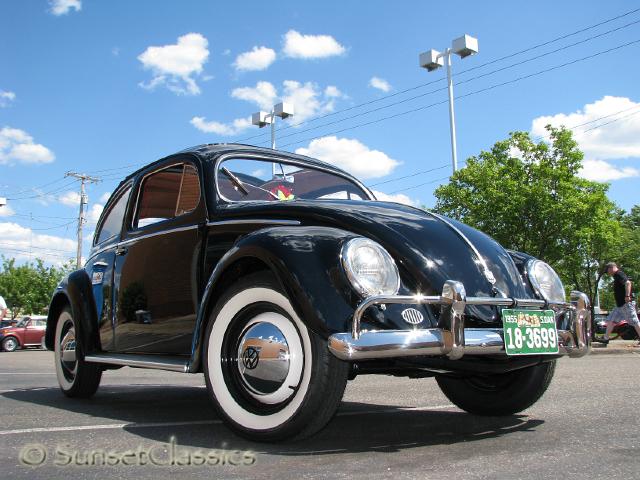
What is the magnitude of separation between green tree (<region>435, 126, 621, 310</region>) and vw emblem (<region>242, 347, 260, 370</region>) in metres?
24.4

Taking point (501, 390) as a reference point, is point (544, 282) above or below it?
above

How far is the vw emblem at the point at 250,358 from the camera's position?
2.95 metres

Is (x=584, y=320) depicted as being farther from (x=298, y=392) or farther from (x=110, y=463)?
(x=110, y=463)

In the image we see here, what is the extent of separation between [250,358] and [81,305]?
7.90ft

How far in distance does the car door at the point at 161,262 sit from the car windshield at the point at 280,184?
20 cm

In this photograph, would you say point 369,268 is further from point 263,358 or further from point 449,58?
point 449,58

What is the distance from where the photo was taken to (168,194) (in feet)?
15.0

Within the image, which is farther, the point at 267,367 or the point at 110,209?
the point at 110,209

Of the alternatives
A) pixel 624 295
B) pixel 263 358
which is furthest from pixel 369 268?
pixel 624 295

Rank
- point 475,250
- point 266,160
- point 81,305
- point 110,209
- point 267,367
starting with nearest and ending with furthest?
point 267,367 → point 475,250 → point 266,160 → point 81,305 → point 110,209

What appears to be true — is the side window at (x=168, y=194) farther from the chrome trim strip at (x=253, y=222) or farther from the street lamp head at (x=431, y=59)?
the street lamp head at (x=431, y=59)

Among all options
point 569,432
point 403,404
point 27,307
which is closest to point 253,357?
point 569,432

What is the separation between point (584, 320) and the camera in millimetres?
3410

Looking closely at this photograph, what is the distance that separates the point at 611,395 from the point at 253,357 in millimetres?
2992
